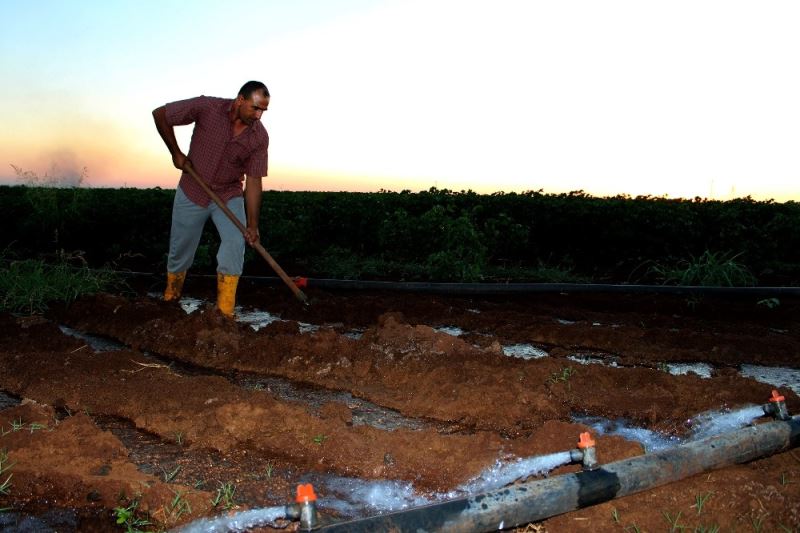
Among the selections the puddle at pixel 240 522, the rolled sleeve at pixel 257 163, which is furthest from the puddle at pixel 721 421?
the rolled sleeve at pixel 257 163

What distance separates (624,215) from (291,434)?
27.3 feet

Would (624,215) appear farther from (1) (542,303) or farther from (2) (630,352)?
(2) (630,352)

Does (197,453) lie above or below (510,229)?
below

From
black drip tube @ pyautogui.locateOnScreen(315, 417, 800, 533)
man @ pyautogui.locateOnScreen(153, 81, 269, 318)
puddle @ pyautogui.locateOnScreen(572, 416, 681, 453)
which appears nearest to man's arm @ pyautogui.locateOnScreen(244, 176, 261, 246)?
man @ pyautogui.locateOnScreen(153, 81, 269, 318)

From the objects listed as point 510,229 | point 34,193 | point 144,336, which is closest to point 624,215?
point 510,229

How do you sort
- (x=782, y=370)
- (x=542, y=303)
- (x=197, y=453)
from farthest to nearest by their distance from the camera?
(x=542, y=303), (x=782, y=370), (x=197, y=453)

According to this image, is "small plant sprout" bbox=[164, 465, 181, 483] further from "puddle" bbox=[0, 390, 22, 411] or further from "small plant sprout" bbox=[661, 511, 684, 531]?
"small plant sprout" bbox=[661, 511, 684, 531]

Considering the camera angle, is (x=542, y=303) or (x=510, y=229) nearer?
(x=542, y=303)

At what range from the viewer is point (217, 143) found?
588 centimetres

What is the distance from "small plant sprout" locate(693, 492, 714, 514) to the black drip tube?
89 mm

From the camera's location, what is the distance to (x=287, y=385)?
14.9 ft

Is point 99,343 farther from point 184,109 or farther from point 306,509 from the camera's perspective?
point 306,509

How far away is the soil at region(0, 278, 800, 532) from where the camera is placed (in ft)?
9.17

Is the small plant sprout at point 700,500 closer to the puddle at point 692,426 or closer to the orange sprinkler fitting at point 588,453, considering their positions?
the orange sprinkler fitting at point 588,453
